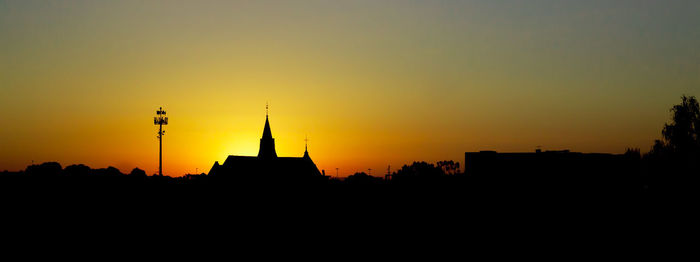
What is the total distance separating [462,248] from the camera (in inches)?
1774

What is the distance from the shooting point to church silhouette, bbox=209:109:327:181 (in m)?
131

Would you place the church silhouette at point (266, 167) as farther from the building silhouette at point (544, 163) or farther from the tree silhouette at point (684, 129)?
the tree silhouette at point (684, 129)

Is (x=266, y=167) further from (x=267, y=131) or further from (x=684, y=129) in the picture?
(x=684, y=129)

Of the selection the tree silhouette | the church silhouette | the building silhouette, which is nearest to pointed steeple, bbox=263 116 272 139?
the church silhouette

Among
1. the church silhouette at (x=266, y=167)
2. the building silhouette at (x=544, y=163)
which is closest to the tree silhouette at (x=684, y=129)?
the building silhouette at (x=544, y=163)

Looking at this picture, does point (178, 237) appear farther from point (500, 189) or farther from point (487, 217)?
point (500, 189)

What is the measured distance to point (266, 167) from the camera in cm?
13312

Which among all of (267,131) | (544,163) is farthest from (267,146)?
(544,163)

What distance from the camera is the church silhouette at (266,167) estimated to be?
431ft

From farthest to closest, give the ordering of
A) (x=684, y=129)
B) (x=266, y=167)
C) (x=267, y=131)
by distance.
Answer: (x=267, y=131), (x=266, y=167), (x=684, y=129)

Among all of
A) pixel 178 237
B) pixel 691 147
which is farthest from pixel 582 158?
pixel 178 237

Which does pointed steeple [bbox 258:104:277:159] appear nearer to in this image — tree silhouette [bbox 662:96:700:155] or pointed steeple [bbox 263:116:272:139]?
pointed steeple [bbox 263:116:272:139]

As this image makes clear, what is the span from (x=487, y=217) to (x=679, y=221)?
50.1ft

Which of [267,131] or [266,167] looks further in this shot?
[267,131]
